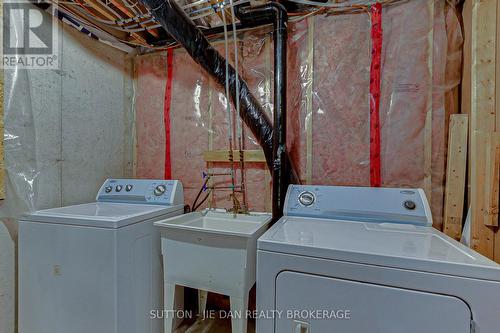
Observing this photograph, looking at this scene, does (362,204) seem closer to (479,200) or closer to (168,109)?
(479,200)

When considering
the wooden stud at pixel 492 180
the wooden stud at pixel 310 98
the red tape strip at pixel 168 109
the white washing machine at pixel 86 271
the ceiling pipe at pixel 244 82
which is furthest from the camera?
the red tape strip at pixel 168 109

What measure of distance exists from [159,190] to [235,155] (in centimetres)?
64

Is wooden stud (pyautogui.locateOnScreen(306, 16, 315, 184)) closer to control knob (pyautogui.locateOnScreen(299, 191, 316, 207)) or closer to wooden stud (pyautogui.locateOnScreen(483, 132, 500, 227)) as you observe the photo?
control knob (pyautogui.locateOnScreen(299, 191, 316, 207))

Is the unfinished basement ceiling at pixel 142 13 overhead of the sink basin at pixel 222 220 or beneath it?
overhead

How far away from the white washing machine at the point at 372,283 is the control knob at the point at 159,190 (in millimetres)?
1024

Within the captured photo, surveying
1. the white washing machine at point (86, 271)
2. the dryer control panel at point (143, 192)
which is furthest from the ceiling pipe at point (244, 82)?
the white washing machine at point (86, 271)

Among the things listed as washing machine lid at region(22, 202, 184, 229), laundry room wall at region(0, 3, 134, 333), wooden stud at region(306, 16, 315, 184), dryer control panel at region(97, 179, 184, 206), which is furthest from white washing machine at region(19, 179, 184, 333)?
wooden stud at region(306, 16, 315, 184)

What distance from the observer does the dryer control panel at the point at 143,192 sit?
182cm

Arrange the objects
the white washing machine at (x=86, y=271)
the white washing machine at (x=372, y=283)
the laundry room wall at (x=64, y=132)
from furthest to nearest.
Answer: the laundry room wall at (x=64, y=132) < the white washing machine at (x=86, y=271) < the white washing machine at (x=372, y=283)

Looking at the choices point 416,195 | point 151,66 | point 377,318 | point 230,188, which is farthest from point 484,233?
point 151,66

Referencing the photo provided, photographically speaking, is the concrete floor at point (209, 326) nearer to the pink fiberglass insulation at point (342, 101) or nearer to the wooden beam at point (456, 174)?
the pink fiberglass insulation at point (342, 101)

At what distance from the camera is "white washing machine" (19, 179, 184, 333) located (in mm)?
1296

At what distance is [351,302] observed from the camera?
2.95 feet

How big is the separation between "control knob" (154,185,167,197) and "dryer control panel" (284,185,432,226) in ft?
3.08
